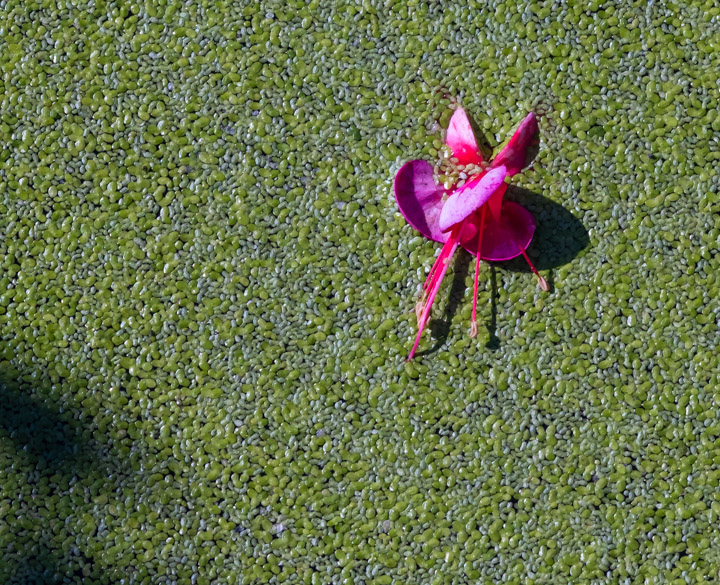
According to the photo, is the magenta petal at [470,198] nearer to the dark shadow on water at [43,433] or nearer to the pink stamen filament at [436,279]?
the pink stamen filament at [436,279]

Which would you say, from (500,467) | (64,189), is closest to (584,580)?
(500,467)

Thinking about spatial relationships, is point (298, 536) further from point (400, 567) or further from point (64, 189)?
point (64, 189)

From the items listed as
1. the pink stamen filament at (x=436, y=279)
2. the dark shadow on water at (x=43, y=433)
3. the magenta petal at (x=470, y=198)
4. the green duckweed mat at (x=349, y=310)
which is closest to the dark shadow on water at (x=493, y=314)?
the green duckweed mat at (x=349, y=310)

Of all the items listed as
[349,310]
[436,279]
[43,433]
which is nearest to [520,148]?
[436,279]

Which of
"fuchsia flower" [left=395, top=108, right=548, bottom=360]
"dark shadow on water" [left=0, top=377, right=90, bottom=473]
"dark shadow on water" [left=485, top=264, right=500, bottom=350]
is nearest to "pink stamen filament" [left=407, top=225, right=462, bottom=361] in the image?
"fuchsia flower" [left=395, top=108, right=548, bottom=360]

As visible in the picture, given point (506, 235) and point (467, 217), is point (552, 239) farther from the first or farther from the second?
point (467, 217)

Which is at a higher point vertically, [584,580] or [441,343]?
[441,343]
